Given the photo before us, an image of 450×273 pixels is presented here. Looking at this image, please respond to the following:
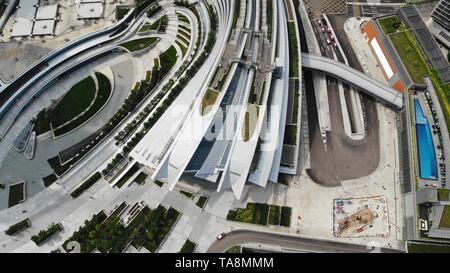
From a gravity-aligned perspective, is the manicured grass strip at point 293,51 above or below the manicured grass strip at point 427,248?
above

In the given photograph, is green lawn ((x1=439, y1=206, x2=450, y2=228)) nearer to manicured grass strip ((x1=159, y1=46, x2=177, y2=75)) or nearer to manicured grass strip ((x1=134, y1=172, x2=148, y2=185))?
manicured grass strip ((x1=134, y1=172, x2=148, y2=185))

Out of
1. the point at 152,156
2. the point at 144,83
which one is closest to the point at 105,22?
the point at 144,83

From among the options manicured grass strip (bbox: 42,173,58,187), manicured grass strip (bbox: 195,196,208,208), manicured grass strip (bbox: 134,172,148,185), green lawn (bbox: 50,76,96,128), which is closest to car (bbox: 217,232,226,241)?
manicured grass strip (bbox: 195,196,208,208)

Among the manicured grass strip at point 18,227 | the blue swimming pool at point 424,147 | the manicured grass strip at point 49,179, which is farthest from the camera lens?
the manicured grass strip at point 49,179

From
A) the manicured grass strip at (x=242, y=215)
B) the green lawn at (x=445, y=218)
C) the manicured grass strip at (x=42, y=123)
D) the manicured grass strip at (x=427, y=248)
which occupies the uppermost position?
the manicured grass strip at (x=42, y=123)

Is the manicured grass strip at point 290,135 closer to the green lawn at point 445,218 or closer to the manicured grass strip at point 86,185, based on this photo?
the green lawn at point 445,218

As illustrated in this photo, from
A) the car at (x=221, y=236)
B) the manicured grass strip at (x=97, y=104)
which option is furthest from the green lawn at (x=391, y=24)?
the manicured grass strip at (x=97, y=104)

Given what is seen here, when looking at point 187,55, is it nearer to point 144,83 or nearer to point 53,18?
point 144,83

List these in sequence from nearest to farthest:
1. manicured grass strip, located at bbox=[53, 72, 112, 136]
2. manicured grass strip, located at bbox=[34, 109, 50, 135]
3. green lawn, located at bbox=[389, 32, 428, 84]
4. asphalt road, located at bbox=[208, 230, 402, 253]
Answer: asphalt road, located at bbox=[208, 230, 402, 253] < manicured grass strip, located at bbox=[34, 109, 50, 135] < manicured grass strip, located at bbox=[53, 72, 112, 136] < green lawn, located at bbox=[389, 32, 428, 84]
